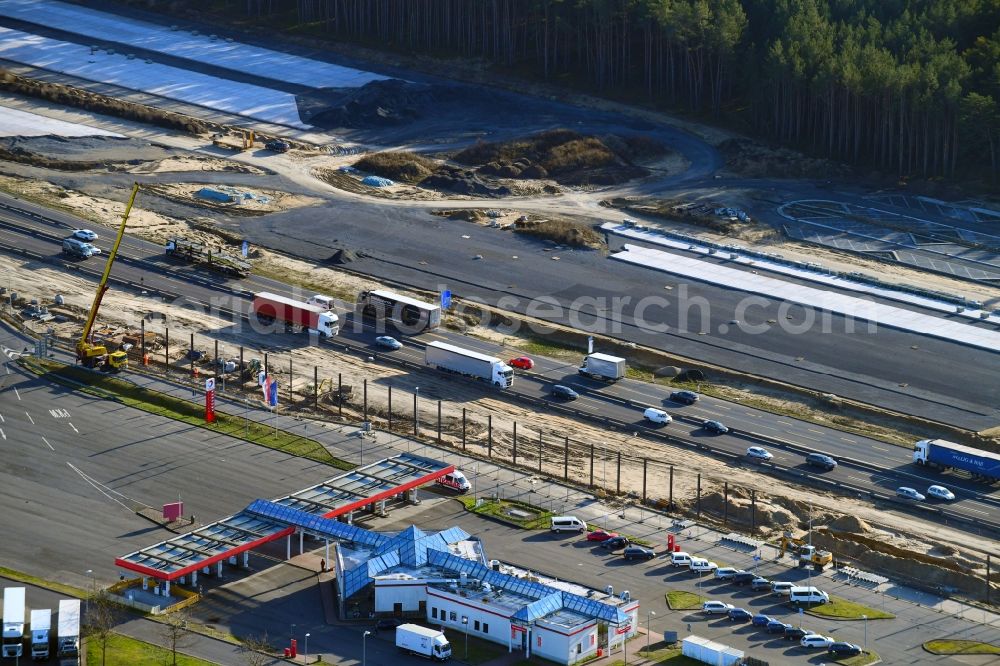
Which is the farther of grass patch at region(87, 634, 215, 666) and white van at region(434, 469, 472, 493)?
white van at region(434, 469, 472, 493)

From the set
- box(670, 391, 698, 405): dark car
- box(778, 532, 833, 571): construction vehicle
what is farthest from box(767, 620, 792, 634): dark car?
box(670, 391, 698, 405): dark car

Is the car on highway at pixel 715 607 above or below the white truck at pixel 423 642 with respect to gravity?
below

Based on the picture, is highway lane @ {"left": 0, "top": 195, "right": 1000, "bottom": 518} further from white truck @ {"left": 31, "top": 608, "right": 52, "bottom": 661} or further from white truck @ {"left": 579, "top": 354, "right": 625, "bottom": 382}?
white truck @ {"left": 31, "top": 608, "right": 52, "bottom": 661}

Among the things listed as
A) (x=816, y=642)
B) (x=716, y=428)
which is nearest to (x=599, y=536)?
(x=816, y=642)

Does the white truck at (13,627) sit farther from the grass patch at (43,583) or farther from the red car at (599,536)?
the red car at (599,536)

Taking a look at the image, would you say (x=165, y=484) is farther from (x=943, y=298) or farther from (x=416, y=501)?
(x=943, y=298)

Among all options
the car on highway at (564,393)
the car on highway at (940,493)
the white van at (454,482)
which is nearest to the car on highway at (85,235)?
the car on highway at (564,393)
